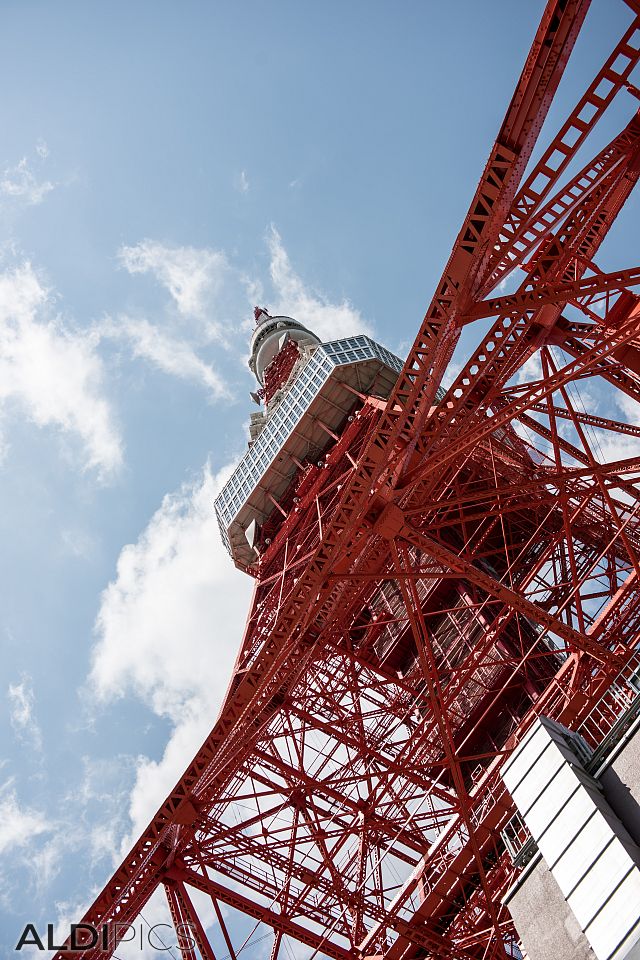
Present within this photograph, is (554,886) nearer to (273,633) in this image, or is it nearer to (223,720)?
(273,633)

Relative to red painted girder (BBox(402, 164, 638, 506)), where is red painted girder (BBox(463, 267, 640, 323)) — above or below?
below

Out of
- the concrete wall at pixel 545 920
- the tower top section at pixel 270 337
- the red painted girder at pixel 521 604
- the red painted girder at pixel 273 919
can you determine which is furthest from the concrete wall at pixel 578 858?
the tower top section at pixel 270 337

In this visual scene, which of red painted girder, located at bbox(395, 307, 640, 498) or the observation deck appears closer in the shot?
red painted girder, located at bbox(395, 307, 640, 498)

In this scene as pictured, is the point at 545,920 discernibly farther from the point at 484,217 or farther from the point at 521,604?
the point at 484,217

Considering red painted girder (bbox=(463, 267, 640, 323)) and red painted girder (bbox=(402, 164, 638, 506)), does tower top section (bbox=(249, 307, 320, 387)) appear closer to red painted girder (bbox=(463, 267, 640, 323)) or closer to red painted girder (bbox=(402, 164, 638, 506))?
red painted girder (bbox=(402, 164, 638, 506))

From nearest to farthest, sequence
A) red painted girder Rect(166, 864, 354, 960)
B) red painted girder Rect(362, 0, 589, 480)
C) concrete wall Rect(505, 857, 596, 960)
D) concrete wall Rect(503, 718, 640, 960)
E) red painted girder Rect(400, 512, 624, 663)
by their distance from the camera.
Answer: concrete wall Rect(503, 718, 640, 960)
concrete wall Rect(505, 857, 596, 960)
red painted girder Rect(362, 0, 589, 480)
red painted girder Rect(400, 512, 624, 663)
red painted girder Rect(166, 864, 354, 960)

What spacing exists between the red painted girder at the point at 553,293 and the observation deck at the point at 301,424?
12.8m

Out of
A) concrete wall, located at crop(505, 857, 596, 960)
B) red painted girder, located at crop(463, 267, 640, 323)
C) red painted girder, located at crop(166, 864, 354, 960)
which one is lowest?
concrete wall, located at crop(505, 857, 596, 960)

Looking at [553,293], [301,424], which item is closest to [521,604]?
[553,293]

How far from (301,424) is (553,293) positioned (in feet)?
48.7

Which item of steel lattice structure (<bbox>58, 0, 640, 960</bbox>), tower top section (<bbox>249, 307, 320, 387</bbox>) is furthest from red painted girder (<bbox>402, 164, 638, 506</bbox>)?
tower top section (<bbox>249, 307, 320, 387</bbox>)

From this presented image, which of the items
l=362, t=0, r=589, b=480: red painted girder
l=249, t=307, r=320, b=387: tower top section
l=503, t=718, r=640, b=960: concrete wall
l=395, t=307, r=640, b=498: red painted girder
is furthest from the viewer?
l=249, t=307, r=320, b=387: tower top section

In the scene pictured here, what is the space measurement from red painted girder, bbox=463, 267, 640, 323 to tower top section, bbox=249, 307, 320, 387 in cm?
2726

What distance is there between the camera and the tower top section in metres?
41.1
